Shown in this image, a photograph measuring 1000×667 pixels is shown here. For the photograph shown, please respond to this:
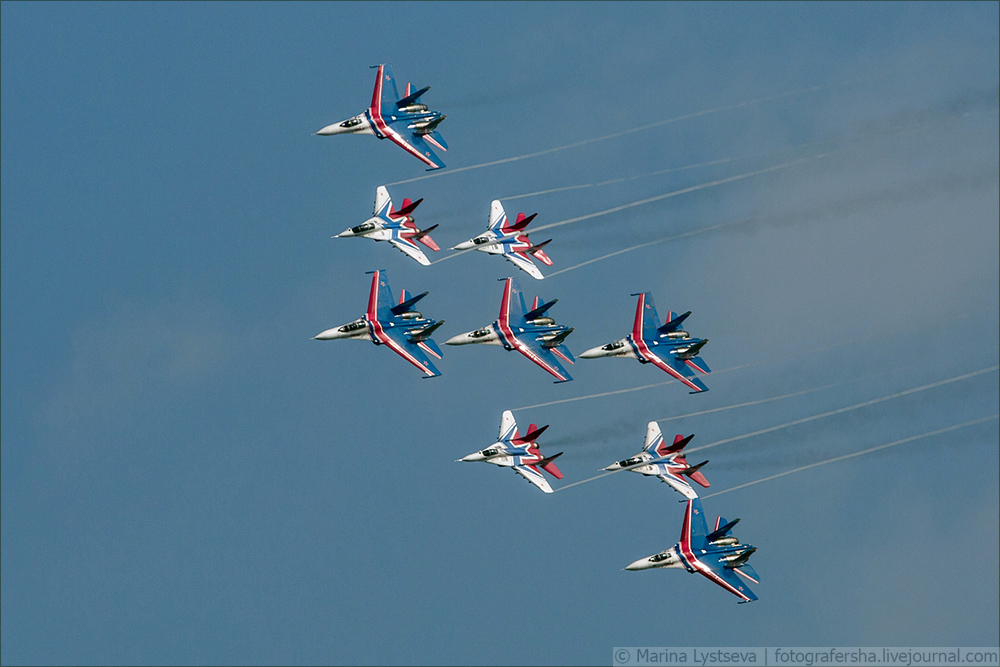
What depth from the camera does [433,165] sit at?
490 feet

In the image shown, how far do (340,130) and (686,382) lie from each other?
98.5ft

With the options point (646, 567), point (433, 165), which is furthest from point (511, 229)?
point (646, 567)

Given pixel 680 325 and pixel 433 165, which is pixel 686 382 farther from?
pixel 433 165

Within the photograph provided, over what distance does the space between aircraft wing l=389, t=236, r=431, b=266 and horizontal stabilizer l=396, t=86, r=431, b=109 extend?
944cm

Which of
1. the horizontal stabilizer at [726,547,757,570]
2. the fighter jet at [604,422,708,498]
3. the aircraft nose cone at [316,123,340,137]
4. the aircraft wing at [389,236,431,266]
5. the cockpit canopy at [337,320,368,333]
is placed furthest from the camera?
the aircraft nose cone at [316,123,340,137]

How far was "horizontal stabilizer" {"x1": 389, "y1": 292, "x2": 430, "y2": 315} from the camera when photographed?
14362 centimetres

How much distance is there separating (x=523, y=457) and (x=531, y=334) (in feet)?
27.3

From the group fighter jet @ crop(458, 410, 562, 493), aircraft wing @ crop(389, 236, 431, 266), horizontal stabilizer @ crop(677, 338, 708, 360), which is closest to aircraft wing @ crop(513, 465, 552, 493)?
fighter jet @ crop(458, 410, 562, 493)

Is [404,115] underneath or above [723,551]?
above

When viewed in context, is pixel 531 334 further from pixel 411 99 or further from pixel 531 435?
pixel 411 99

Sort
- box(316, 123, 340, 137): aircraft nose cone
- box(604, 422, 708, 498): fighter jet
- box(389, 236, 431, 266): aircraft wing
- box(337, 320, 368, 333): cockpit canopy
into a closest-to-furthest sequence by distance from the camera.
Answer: box(604, 422, 708, 498): fighter jet < box(337, 320, 368, 333): cockpit canopy < box(389, 236, 431, 266): aircraft wing < box(316, 123, 340, 137): aircraft nose cone

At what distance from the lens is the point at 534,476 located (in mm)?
142375

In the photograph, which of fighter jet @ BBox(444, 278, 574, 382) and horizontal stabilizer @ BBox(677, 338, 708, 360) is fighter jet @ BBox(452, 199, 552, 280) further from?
horizontal stabilizer @ BBox(677, 338, 708, 360)

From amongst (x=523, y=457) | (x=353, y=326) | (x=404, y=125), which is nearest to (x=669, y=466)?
(x=523, y=457)
